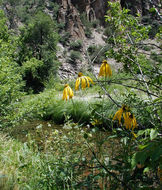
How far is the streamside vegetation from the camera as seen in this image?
3.40 feet

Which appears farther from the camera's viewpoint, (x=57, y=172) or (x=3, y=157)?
(x=3, y=157)

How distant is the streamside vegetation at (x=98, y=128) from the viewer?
1.04 metres

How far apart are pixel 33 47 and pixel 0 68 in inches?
581

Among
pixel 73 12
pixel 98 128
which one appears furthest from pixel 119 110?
pixel 73 12

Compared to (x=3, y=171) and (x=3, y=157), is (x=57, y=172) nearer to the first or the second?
(x=3, y=171)

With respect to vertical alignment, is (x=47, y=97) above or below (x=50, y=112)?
above

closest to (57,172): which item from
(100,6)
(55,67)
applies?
(55,67)

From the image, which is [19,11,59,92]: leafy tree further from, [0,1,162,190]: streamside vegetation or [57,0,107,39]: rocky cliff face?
[0,1,162,190]: streamside vegetation

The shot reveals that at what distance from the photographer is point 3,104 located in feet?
8.79

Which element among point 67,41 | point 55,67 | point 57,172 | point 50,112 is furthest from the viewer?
point 67,41

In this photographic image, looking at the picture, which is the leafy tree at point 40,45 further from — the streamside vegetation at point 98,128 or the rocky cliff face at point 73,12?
the streamside vegetation at point 98,128

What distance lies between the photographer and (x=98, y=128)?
1271mm

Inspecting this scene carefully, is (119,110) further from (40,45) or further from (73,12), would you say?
(73,12)

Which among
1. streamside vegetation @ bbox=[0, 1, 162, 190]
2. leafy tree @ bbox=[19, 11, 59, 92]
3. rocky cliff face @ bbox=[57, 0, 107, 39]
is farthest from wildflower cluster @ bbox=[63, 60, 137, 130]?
rocky cliff face @ bbox=[57, 0, 107, 39]
